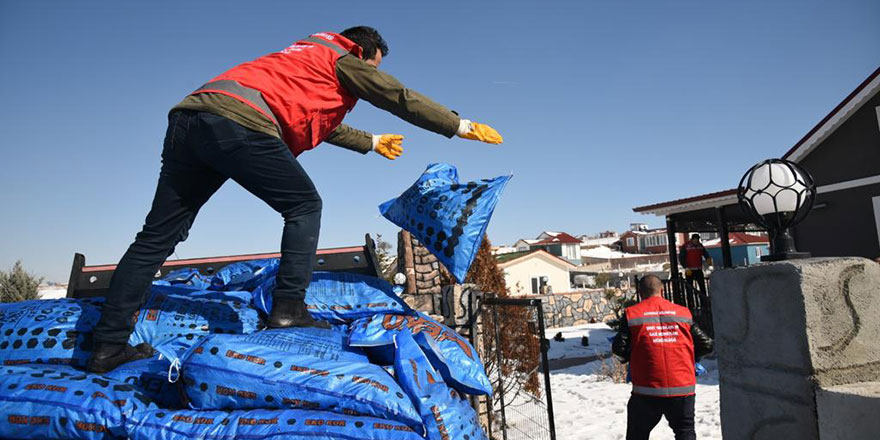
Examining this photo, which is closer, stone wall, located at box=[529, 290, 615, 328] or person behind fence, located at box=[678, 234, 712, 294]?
person behind fence, located at box=[678, 234, 712, 294]

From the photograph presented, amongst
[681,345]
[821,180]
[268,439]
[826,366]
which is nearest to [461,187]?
[268,439]

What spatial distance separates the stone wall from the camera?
59.8 ft

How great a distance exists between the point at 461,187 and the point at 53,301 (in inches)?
81.4

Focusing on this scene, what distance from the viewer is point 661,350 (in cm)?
324

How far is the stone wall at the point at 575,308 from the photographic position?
18234 mm

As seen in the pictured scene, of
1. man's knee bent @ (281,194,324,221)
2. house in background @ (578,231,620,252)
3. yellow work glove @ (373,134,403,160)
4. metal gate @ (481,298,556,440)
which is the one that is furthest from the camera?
house in background @ (578,231,620,252)

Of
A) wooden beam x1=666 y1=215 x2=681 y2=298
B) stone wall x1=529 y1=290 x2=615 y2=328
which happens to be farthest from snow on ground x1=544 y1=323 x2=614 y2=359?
stone wall x1=529 y1=290 x2=615 y2=328

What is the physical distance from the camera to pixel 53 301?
230cm

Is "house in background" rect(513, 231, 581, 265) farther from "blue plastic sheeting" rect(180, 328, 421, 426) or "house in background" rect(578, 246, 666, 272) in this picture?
"blue plastic sheeting" rect(180, 328, 421, 426)

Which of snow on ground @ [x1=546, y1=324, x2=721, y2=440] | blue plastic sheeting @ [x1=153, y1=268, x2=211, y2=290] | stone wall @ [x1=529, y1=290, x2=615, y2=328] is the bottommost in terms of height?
snow on ground @ [x1=546, y1=324, x2=721, y2=440]

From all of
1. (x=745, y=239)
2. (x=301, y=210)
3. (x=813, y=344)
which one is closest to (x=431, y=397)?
(x=301, y=210)

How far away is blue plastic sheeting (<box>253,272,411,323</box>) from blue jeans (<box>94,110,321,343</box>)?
456 millimetres

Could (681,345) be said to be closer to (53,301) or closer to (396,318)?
A: (396,318)

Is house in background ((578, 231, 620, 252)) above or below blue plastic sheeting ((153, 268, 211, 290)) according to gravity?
above
